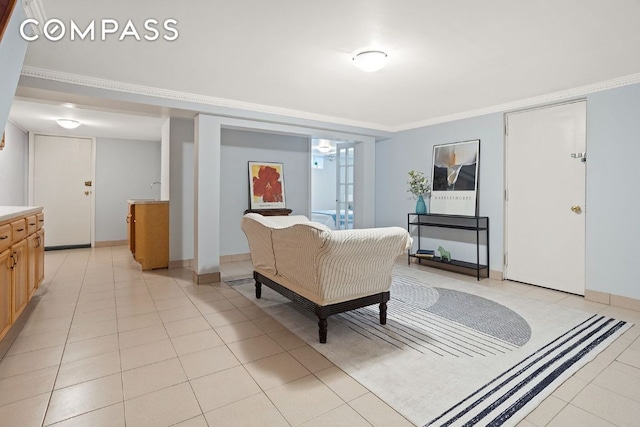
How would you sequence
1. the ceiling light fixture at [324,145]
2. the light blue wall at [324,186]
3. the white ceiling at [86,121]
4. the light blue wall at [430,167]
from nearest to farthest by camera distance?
the light blue wall at [430,167], the white ceiling at [86,121], the ceiling light fixture at [324,145], the light blue wall at [324,186]

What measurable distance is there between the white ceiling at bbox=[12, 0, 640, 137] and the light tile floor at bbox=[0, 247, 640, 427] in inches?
89.3

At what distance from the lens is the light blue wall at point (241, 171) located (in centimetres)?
542

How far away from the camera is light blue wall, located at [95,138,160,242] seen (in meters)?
6.68

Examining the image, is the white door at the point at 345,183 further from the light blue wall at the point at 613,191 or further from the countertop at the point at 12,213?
the countertop at the point at 12,213

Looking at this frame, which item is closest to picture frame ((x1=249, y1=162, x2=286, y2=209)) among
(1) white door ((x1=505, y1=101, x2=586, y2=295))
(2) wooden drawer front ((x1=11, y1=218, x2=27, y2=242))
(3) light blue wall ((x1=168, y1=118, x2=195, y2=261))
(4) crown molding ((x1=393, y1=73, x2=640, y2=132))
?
(3) light blue wall ((x1=168, y1=118, x2=195, y2=261))

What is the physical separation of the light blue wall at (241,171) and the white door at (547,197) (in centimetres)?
336

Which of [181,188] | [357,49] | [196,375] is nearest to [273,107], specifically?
[181,188]

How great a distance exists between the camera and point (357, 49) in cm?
262

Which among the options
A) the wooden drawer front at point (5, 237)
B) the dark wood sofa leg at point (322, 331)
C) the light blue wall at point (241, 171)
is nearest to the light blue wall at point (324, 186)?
the light blue wall at point (241, 171)

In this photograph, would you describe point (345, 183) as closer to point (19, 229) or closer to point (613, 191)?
point (613, 191)

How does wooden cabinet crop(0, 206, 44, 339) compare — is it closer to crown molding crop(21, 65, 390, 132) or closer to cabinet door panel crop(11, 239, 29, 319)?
cabinet door panel crop(11, 239, 29, 319)

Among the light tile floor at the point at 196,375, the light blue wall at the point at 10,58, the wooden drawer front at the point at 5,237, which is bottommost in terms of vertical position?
the light tile floor at the point at 196,375

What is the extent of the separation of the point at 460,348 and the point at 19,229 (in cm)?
362

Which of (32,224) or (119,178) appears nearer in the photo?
(32,224)
